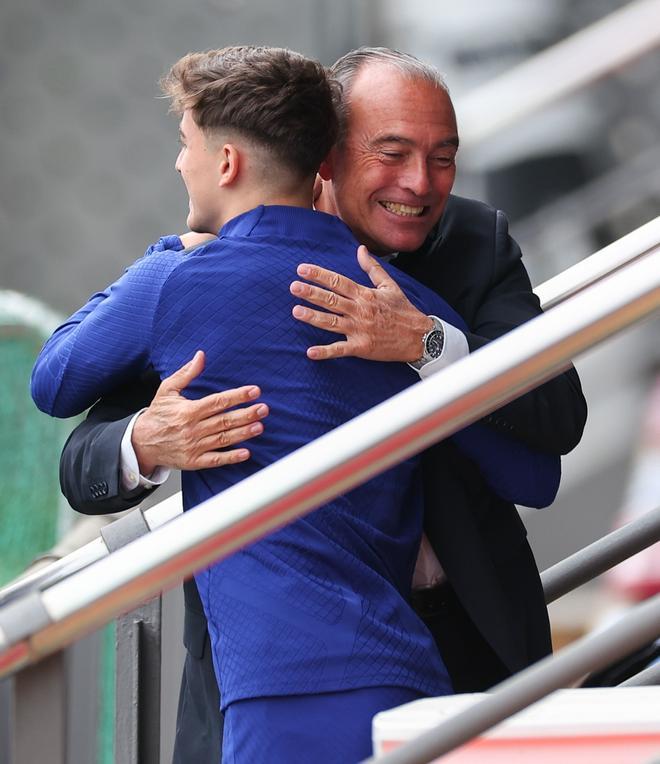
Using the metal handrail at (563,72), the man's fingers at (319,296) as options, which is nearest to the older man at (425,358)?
the man's fingers at (319,296)

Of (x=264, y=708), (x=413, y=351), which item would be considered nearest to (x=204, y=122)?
(x=413, y=351)

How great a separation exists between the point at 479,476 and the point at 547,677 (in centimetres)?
41

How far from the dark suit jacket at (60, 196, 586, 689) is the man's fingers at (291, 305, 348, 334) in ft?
0.40

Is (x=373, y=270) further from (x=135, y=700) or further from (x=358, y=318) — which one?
(x=135, y=700)

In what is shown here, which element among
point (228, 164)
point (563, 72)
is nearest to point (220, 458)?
point (228, 164)

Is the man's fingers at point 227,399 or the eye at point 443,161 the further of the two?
the eye at point 443,161

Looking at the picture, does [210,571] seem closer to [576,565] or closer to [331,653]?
[331,653]

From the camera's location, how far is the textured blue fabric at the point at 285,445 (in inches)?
41.8

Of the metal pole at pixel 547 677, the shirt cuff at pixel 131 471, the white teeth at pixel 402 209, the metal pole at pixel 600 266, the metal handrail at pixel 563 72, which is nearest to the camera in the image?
the metal pole at pixel 547 677

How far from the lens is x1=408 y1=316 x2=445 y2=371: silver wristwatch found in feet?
3.71

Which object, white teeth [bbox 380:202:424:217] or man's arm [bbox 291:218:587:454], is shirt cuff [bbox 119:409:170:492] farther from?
white teeth [bbox 380:202:424:217]

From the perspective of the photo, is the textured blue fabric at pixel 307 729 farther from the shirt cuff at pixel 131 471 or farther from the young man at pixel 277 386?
the shirt cuff at pixel 131 471

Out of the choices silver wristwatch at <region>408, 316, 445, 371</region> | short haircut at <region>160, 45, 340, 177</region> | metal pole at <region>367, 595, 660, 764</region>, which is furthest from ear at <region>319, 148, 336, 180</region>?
metal pole at <region>367, 595, 660, 764</region>

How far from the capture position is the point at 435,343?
1.14 metres
